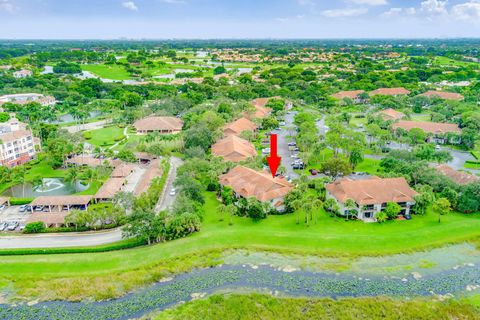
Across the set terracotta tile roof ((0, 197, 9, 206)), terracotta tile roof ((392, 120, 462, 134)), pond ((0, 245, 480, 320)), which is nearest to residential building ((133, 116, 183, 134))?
terracotta tile roof ((0, 197, 9, 206))

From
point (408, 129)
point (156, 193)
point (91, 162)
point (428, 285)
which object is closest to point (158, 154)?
point (91, 162)

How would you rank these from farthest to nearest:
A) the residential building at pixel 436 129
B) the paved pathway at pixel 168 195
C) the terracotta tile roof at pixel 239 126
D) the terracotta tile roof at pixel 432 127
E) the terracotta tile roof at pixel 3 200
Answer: the terracotta tile roof at pixel 239 126 < the terracotta tile roof at pixel 432 127 < the residential building at pixel 436 129 < the terracotta tile roof at pixel 3 200 < the paved pathway at pixel 168 195

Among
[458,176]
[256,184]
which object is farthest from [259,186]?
[458,176]

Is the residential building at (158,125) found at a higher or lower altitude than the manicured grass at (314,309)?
higher

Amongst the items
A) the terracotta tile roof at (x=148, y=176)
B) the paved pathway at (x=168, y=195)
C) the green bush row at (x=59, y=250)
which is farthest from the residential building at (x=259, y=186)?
the green bush row at (x=59, y=250)

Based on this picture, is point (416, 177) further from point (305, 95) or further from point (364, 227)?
point (305, 95)

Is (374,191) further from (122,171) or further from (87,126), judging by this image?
(87,126)

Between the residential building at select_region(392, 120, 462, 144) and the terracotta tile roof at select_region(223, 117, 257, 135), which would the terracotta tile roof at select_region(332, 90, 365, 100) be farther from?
the terracotta tile roof at select_region(223, 117, 257, 135)

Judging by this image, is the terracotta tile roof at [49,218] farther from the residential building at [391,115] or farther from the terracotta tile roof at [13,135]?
the residential building at [391,115]
